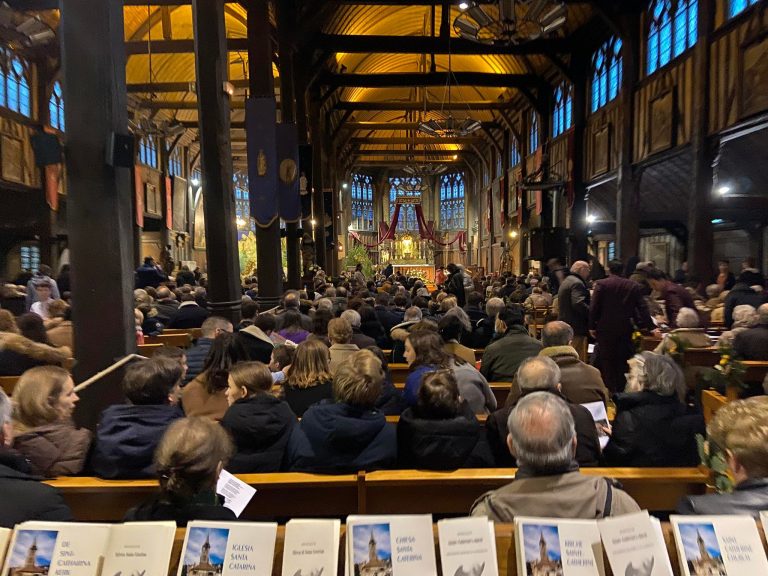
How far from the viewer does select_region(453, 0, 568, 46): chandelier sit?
829 cm

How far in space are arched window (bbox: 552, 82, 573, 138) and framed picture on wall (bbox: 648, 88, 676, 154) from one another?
4.93 m

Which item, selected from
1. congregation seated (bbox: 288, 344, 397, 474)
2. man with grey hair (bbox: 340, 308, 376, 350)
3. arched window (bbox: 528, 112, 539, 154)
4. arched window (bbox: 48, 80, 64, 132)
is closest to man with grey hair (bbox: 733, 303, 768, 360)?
man with grey hair (bbox: 340, 308, 376, 350)

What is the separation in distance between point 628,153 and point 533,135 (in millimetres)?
9286

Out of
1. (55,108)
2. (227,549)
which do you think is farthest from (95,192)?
(55,108)

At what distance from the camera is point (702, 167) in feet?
29.1

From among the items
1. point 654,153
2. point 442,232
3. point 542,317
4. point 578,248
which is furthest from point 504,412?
point 442,232

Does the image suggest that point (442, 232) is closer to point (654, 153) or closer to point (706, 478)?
point (654, 153)

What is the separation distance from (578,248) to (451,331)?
1072cm

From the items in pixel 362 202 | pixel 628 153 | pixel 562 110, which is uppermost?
pixel 562 110

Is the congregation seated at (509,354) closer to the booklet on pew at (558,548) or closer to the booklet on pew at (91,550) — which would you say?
the booklet on pew at (558,548)

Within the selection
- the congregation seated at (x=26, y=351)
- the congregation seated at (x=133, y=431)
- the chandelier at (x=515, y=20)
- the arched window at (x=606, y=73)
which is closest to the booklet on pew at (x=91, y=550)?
the congregation seated at (x=133, y=431)

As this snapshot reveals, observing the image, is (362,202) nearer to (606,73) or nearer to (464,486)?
(606,73)

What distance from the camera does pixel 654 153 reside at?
1072 cm

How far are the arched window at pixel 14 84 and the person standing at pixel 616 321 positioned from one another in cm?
1236
